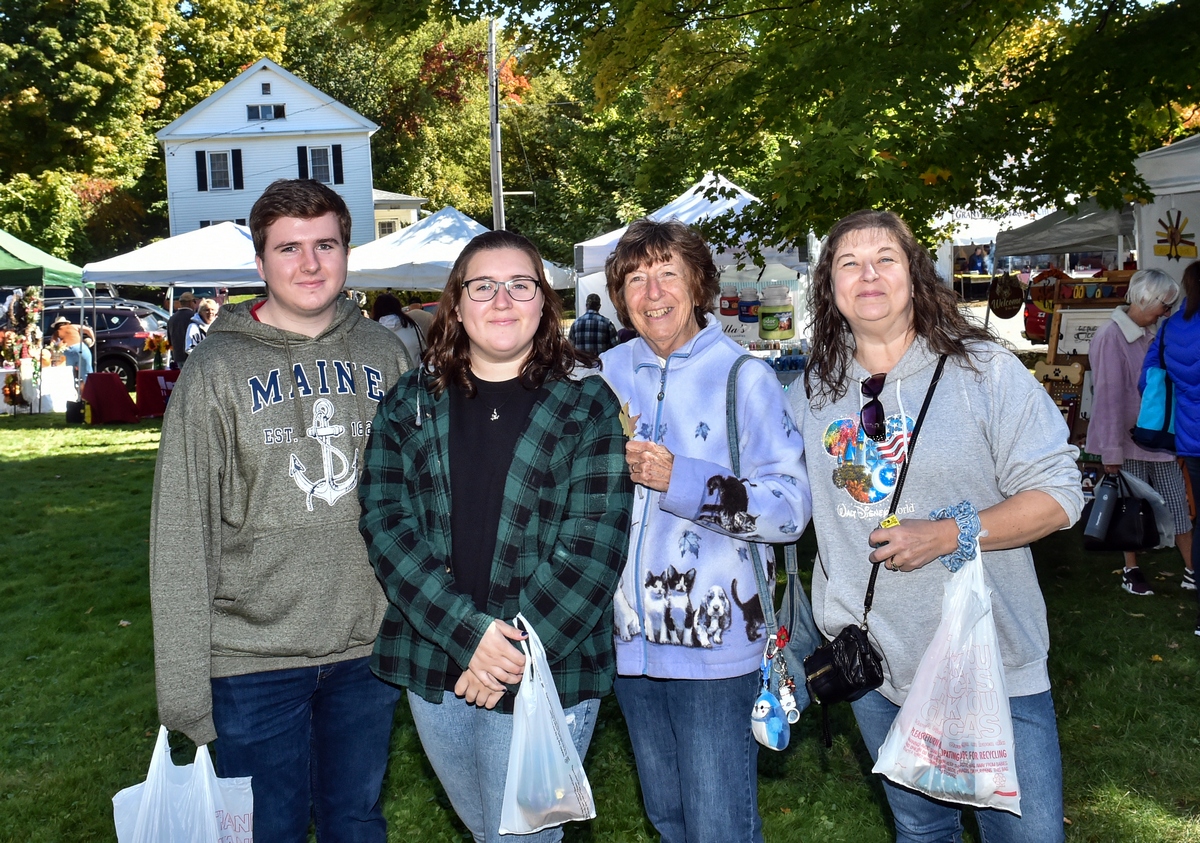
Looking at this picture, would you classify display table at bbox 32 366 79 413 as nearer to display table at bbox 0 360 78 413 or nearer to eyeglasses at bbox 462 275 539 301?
display table at bbox 0 360 78 413

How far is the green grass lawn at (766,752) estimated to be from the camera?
12.5 ft

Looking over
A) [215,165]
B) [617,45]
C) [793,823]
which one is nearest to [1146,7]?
[617,45]

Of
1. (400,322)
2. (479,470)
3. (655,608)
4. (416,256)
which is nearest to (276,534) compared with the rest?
(479,470)

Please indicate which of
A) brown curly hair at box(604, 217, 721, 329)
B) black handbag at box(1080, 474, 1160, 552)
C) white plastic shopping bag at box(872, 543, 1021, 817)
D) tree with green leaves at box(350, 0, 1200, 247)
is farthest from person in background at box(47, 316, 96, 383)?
white plastic shopping bag at box(872, 543, 1021, 817)

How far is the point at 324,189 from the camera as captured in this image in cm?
252

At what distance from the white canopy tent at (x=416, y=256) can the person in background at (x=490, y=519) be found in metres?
11.1

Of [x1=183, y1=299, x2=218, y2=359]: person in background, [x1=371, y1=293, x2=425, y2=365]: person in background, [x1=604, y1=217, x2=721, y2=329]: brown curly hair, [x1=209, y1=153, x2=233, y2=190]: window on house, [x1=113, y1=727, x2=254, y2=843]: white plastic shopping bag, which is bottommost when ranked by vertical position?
[x1=113, y1=727, x2=254, y2=843]: white plastic shopping bag

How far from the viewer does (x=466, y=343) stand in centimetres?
233

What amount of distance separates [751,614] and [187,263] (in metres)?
14.9

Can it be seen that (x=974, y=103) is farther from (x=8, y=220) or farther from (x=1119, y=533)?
(x=8, y=220)

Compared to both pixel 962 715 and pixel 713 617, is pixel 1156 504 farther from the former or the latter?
pixel 713 617

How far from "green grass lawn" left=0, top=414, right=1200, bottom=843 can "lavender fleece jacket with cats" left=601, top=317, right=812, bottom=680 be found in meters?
1.32

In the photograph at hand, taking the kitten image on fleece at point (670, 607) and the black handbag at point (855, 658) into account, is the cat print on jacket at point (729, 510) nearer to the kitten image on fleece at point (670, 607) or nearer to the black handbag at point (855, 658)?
the kitten image on fleece at point (670, 607)

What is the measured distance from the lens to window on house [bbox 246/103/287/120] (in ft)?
133
